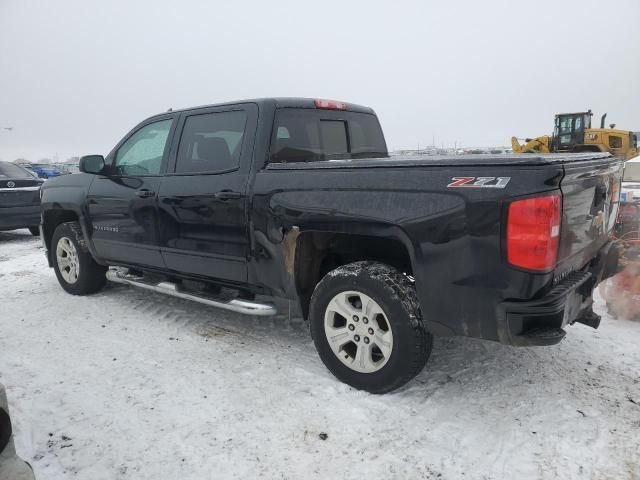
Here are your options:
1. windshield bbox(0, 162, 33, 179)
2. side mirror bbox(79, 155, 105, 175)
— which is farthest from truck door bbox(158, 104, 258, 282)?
windshield bbox(0, 162, 33, 179)

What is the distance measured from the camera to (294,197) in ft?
10.3

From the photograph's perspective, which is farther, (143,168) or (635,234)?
(635,234)

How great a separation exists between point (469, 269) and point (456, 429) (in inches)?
36.0

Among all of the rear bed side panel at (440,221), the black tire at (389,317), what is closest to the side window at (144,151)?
the rear bed side panel at (440,221)

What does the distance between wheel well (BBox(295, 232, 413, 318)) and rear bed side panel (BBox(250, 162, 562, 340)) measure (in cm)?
18

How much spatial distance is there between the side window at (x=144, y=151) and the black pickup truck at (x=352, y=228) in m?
0.02

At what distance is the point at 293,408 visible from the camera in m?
2.90

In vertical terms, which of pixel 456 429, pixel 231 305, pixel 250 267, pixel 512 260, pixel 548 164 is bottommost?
pixel 456 429

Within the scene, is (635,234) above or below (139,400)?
above

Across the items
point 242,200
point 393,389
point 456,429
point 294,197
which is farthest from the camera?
point 242,200

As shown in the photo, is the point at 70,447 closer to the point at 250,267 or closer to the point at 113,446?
the point at 113,446

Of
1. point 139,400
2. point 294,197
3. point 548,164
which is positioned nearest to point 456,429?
point 548,164

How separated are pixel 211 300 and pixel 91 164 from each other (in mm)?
1927

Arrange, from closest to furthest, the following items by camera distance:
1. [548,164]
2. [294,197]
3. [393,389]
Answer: [548,164], [393,389], [294,197]
